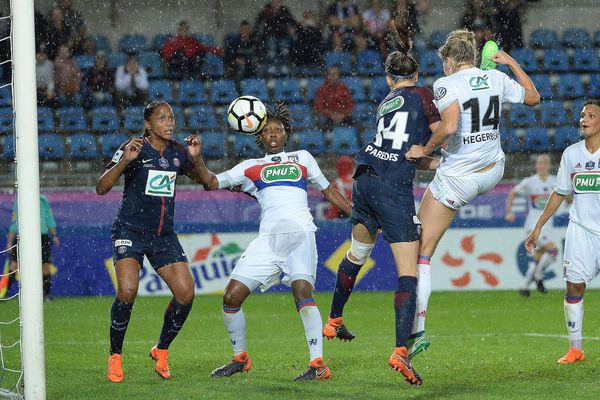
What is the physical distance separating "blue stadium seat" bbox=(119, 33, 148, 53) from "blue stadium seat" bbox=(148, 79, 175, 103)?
85cm

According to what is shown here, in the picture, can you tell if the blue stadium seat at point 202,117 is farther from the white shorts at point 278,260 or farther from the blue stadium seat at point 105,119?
the white shorts at point 278,260

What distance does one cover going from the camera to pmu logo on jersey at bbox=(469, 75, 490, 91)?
7312 mm

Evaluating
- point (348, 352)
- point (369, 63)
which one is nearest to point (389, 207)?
point (348, 352)

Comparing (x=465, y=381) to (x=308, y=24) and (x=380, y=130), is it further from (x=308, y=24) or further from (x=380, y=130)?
(x=308, y=24)

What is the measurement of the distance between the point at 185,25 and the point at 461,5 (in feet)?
17.1

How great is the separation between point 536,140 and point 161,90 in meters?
6.49

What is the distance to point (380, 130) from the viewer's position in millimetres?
7434

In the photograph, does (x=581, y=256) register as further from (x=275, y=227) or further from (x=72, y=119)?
(x=72, y=119)

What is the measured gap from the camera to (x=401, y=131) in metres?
7.34

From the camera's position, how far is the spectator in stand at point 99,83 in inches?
741

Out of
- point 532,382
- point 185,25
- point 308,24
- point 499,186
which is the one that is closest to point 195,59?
point 185,25

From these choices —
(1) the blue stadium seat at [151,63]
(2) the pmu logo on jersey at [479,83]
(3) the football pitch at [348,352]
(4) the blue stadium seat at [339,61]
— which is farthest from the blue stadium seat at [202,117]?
(2) the pmu logo on jersey at [479,83]

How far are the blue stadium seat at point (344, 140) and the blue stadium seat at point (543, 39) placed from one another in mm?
4370

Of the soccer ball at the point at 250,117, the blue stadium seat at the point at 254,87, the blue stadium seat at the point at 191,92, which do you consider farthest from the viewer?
the blue stadium seat at the point at 254,87
